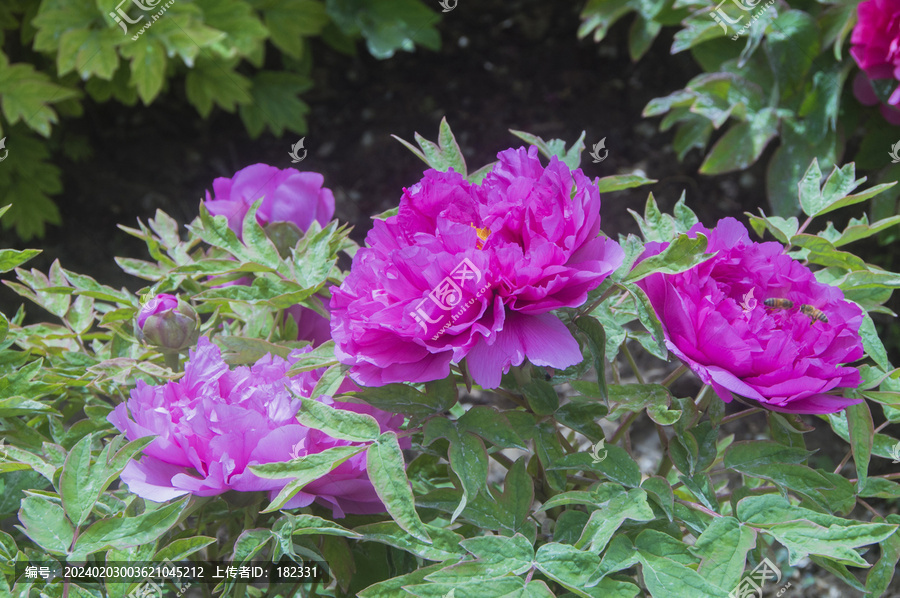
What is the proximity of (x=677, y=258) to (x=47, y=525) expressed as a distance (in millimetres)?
410

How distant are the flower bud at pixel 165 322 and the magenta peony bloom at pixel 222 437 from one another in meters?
0.07

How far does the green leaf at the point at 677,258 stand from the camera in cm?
45

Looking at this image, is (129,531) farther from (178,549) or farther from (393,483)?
(393,483)

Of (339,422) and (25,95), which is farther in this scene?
(25,95)

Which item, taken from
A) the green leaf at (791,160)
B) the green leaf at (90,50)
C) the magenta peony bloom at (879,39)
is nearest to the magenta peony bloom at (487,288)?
the magenta peony bloom at (879,39)

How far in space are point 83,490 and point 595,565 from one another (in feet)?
1.02

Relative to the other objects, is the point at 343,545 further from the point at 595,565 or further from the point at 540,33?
the point at 540,33

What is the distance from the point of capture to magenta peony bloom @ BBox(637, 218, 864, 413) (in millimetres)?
462

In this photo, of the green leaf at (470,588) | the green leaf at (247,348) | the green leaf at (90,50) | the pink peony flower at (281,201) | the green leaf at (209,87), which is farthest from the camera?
the green leaf at (209,87)

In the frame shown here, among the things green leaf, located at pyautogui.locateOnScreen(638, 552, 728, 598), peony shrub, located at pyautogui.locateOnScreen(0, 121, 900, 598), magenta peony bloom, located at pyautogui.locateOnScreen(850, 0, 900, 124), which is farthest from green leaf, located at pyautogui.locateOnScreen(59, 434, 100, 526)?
magenta peony bloom, located at pyautogui.locateOnScreen(850, 0, 900, 124)

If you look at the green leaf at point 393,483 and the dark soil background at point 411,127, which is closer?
the green leaf at point 393,483

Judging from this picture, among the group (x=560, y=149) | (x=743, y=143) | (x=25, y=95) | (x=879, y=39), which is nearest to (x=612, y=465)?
(x=560, y=149)

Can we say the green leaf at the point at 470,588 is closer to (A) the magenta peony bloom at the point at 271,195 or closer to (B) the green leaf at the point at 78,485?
(B) the green leaf at the point at 78,485

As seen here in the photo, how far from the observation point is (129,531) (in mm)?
469
